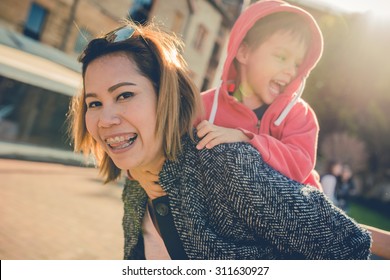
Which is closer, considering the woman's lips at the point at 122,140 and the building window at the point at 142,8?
the woman's lips at the point at 122,140

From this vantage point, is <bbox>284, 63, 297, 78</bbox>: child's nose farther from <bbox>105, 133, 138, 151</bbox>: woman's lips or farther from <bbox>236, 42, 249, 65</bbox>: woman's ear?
<bbox>105, 133, 138, 151</bbox>: woman's lips

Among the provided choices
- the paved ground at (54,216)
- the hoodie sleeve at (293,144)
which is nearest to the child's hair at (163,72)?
the hoodie sleeve at (293,144)

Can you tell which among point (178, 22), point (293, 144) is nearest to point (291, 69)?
point (293, 144)

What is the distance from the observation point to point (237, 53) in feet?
4.77

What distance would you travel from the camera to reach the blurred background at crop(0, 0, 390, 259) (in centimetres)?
369

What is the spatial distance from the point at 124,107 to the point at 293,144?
1.98ft

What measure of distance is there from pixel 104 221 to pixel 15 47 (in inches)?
166

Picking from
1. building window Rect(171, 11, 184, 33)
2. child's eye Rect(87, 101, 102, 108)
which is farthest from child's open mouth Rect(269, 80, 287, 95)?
building window Rect(171, 11, 184, 33)

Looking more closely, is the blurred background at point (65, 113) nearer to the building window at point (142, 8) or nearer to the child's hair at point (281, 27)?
the building window at point (142, 8)

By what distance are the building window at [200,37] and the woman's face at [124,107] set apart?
485 inches

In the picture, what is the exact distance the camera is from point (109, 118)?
112cm

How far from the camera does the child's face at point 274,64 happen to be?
133 cm

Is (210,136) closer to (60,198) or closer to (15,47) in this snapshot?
(60,198)

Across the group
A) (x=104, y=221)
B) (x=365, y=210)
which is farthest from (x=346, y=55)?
(x=104, y=221)
